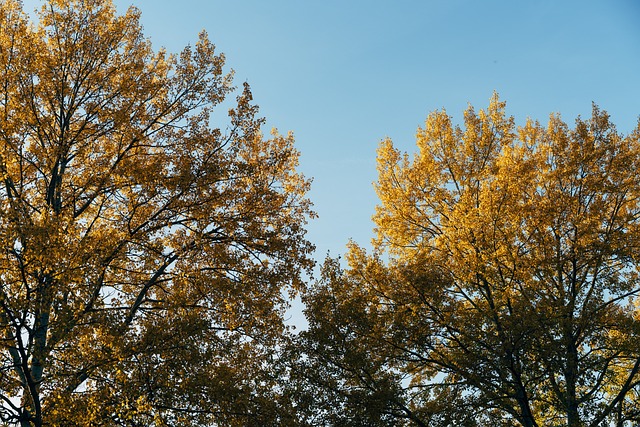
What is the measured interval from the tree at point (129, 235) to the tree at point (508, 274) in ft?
9.07

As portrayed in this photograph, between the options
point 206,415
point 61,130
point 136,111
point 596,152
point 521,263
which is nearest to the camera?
point 206,415

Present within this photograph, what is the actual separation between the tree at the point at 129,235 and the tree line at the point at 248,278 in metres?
0.06

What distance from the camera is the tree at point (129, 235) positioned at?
1081cm

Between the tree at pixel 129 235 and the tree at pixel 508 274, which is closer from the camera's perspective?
the tree at pixel 129 235

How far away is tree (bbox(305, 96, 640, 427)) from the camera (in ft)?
50.1

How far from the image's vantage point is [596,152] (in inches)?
747

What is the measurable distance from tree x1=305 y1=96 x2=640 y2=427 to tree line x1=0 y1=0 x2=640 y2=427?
8cm

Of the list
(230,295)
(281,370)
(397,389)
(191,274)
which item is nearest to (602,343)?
(397,389)

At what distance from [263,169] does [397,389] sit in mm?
6682

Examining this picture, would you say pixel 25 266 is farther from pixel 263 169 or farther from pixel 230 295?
pixel 263 169

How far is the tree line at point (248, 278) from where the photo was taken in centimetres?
1181

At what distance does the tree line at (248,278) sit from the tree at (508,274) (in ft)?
0.26

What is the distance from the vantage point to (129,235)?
13.5m

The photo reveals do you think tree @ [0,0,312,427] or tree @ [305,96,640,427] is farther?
tree @ [305,96,640,427]
